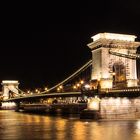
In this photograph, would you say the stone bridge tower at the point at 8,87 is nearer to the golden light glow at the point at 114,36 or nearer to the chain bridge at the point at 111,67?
the chain bridge at the point at 111,67

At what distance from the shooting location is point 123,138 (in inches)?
1053

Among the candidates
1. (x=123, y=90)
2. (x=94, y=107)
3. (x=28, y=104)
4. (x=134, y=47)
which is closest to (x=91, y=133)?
(x=123, y=90)

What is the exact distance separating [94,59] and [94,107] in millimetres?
7477

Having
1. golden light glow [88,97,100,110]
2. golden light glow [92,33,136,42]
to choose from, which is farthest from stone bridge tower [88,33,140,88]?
golden light glow [88,97,100,110]

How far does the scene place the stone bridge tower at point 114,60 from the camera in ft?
163

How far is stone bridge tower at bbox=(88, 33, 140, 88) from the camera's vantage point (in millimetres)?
49594

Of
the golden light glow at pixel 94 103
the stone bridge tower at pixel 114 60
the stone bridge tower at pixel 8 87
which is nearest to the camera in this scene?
the golden light glow at pixel 94 103

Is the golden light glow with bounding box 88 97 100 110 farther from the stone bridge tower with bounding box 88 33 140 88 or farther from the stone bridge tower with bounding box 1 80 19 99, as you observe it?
the stone bridge tower with bounding box 1 80 19 99

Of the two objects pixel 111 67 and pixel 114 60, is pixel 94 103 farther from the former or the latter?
pixel 114 60

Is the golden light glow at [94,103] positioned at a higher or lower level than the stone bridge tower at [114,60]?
lower

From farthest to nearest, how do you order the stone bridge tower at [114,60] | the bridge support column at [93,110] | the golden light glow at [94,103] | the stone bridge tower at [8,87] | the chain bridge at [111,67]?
the stone bridge tower at [8,87] → the stone bridge tower at [114,60] → the chain bridge at [111,67] → the golden light glow at [94,103] → the bridge support column at [93,110]

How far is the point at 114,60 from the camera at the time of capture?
5097cm

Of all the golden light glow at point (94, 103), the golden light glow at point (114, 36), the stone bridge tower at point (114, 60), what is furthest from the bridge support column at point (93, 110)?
the golden light glow at point (114, 36)

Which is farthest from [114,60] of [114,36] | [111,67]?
[114,36]
